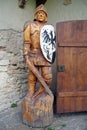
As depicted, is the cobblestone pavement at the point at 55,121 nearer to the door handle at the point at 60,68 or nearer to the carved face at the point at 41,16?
the door handle at the point at 60,68

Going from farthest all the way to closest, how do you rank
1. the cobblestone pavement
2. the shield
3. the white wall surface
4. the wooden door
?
the white wall surface, the wooden door, the cobblestone pavement, the shield

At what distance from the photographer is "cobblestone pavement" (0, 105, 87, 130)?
138 inches

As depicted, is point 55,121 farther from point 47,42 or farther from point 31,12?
point 31,12

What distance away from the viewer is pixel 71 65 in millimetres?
3887

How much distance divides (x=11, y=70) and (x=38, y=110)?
92 cm

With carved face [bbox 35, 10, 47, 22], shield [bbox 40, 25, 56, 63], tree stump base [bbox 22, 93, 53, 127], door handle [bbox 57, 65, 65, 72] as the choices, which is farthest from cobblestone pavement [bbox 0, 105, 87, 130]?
carved face [bbox 35, 10, 47, 22]

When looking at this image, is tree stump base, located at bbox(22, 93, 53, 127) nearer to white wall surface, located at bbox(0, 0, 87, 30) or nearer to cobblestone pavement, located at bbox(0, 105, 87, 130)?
cobblestone pavement, located at bbox(0, 105, 87, 130)

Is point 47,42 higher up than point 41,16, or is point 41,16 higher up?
point 41,16

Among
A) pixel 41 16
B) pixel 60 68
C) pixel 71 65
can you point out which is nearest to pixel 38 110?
pixel 60 68

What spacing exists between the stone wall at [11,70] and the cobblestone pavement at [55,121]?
19 centimetres

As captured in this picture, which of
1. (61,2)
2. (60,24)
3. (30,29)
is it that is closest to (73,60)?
(60,24)

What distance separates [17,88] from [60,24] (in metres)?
1.22

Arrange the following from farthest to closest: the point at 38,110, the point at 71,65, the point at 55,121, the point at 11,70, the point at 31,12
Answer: the point at 31,12, the point at 11,70, the point at 71,65, the point at 55,121, the point at 38,110

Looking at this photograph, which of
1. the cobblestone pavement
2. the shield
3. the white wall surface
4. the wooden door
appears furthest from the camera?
the white wall surface
